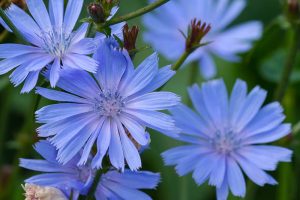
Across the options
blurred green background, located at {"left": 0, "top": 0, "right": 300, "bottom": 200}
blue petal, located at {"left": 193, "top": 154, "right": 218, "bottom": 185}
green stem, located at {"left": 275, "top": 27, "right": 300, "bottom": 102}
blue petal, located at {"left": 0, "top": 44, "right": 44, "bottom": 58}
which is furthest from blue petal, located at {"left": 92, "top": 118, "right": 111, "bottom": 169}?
green stem, located at {"left": 275, "top": 27, "right": 300, "bottom": 102}

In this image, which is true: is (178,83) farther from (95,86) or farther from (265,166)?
(95,86)

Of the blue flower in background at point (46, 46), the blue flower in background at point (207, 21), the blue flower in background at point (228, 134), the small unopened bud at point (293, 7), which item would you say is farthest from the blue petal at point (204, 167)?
the blue flower in background at point (207, 21)

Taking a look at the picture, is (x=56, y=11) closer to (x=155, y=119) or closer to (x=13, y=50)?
(x=13, y=50)

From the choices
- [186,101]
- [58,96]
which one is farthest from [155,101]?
[186,101]

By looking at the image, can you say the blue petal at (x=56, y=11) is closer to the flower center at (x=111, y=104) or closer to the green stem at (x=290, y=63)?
the flower center at (x=111, y=104)

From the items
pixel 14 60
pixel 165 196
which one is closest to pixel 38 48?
pixel 14 60
